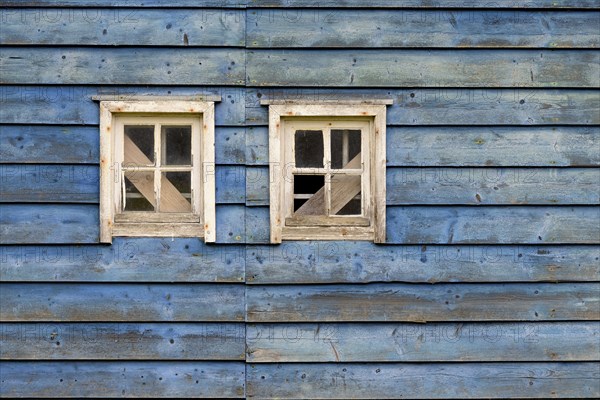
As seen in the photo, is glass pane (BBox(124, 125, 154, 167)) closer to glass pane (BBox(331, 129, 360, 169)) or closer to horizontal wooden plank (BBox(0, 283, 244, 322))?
horizontal wooden plank (BBox(0, 283, 244, 322))

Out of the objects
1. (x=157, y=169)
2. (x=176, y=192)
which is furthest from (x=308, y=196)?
(x=157, y=169)

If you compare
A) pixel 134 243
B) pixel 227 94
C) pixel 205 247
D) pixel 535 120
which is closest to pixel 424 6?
pixel 535 120

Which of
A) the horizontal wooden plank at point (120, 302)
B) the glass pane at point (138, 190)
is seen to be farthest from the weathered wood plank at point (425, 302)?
the glass pane at point (138, 190)

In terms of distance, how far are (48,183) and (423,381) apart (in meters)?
2.31

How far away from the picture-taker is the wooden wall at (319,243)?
13.0 ft

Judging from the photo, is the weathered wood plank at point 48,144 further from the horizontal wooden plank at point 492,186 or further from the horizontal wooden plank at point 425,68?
the horizontal wooden plank at point 492,186

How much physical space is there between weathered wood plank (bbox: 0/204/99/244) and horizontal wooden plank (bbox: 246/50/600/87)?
1.17 m

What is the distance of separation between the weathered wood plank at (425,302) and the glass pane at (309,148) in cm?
69

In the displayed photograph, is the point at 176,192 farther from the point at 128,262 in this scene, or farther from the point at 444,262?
the point at 444,262

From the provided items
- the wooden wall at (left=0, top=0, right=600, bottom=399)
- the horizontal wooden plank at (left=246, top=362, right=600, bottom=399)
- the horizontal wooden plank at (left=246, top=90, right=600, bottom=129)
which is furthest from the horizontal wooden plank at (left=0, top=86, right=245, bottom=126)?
the horizontal wooden plank at (left=246, top=362, right=600, bottom=399)

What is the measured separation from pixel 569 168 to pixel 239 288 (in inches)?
76.0

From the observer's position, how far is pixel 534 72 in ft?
13.2

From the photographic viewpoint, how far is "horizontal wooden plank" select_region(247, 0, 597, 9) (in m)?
4.00

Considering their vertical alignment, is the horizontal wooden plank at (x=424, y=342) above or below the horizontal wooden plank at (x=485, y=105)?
below
